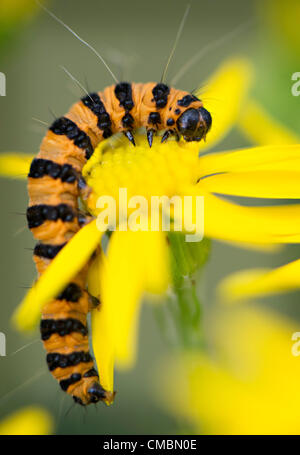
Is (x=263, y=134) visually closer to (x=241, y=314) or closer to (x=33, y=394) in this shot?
(x=241, y=314)

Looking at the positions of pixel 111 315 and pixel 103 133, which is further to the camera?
pixel 103 133

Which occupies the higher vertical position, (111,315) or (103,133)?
(103,133)

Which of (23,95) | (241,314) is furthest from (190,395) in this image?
(23,95)

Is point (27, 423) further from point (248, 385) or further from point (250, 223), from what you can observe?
point (250, 223)

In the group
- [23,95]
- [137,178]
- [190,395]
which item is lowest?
[190,395]

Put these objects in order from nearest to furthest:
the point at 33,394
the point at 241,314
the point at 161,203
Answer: the point at 161,203 < the point at 241,314 < the point at 33,394

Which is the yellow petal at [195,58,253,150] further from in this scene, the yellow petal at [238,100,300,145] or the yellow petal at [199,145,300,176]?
the yellow petal at [199,145,300,176]

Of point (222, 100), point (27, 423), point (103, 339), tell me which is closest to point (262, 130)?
point (222, 100)
